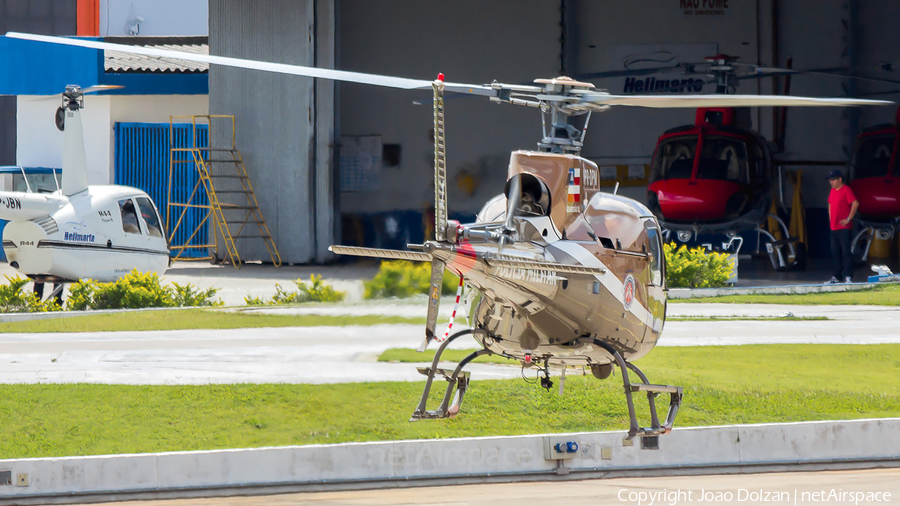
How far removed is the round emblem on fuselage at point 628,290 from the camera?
7.34 metres

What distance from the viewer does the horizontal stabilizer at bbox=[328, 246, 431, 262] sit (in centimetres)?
554

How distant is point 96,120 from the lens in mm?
23344

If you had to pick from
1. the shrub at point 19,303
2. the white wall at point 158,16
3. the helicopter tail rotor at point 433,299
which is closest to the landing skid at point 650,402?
the helicopter tail rotor at point 433,299

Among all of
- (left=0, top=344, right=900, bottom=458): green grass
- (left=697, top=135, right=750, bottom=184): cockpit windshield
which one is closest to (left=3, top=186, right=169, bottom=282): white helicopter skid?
(left=0, top=344, right=900, bottom=458): green grass

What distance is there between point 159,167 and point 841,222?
1466 cm

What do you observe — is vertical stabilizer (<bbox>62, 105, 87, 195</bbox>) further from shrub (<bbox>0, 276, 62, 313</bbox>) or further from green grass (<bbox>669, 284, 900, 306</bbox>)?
green grass (<bbox>669, 284, 900, 306</bbox>)

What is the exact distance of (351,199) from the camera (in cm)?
2473

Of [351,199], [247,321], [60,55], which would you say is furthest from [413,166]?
[247,321]

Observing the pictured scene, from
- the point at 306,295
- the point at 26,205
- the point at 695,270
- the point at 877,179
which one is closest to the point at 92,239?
the point at 26,205

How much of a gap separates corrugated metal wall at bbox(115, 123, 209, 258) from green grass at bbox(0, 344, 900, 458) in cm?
1459

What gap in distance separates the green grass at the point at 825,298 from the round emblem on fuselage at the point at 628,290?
8825mm

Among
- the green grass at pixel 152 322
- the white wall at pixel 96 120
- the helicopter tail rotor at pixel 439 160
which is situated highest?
the white wall at pixel 96 120

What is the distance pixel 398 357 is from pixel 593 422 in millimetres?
2756

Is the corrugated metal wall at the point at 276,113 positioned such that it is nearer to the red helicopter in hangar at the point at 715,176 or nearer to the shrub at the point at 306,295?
the red helicopter in hangar at the point at 715,176
